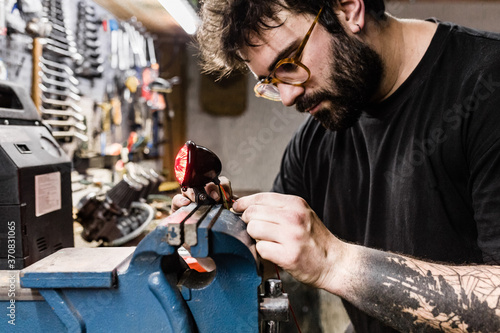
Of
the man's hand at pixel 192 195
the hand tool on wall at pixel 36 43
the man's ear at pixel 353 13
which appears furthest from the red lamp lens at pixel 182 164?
the hand tool on wall at pixel 36 43

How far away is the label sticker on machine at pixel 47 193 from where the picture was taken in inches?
41.9

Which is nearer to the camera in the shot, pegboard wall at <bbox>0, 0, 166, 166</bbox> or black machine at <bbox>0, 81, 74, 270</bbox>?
black machine at <bbox>0, 81, 74, 270</bbox>

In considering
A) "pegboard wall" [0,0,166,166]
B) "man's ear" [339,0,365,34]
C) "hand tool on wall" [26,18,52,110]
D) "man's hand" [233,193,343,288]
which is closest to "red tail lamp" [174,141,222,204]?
"man's hand" [233,193,343,288]

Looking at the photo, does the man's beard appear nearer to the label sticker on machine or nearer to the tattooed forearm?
the tattooed forearm

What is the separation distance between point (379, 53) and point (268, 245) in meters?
0.76

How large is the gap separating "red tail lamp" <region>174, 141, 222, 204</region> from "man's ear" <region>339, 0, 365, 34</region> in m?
0.61

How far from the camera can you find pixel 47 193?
1116 mm

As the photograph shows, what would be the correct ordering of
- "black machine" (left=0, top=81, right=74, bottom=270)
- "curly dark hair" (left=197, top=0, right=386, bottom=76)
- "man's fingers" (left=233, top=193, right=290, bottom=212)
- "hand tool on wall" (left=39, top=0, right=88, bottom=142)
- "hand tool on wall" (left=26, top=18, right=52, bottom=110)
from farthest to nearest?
"hand tool on wall" (left=39, top=0, right=88, bottom=142) → "hand tool on wall" (left=26, top=18, right=52, bottom=110) → "curly dark hair" (left=197, top=0, right=386, bottom=76) → "black machine" (left=0, top=81, right=74, bottom=270) → "man's fingers" (left=233, top=193, right=290, bottom=212)

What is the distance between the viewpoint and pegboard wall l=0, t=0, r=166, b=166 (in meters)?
1.94

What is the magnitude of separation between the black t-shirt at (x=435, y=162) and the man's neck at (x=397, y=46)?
0.12 ft

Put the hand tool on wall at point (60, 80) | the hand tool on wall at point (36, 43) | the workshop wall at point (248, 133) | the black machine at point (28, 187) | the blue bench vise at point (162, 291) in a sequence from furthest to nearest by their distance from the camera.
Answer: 1. the workshop wall at point (248, 133)
2. the hand tool on wall at point (60, 80)
3. the hand tool on wall at point (36, 43)
4. the black machine at point (28, 187)
5. the blue bench vise at point (162, 291)

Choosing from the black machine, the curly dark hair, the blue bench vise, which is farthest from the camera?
the curly dark hair

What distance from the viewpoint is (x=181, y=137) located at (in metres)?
5.13

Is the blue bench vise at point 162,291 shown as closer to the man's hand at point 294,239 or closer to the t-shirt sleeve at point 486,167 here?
the man's hand at point 294,239
